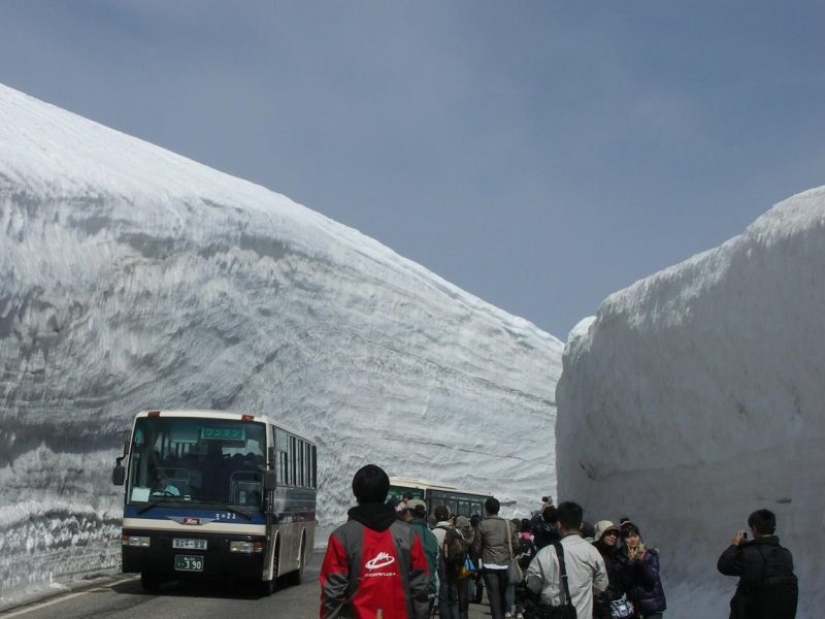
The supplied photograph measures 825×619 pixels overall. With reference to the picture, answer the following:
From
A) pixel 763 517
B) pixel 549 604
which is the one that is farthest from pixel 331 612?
pixel 763 517

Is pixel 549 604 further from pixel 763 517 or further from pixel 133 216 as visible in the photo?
pixel 133 216

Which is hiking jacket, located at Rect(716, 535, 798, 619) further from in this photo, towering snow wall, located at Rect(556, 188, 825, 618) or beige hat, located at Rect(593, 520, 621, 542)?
towering snow wall, located at Rect(556, 188, 825, 618)

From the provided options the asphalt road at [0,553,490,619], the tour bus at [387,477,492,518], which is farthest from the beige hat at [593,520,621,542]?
the tour bus at [387,477,492,518]

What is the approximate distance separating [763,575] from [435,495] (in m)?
18.4

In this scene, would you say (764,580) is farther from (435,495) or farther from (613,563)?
(435,495)

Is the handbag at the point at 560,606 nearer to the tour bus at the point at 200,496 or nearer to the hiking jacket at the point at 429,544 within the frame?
the hiking jacket at the point at 429,544

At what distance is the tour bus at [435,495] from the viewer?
24.6m

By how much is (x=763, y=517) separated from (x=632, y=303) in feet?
45.9

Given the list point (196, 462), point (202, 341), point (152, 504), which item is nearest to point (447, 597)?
point (196, 462)

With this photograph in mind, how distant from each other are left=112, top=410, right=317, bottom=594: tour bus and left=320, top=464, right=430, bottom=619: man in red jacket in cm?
954

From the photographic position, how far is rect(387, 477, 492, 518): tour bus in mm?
24609

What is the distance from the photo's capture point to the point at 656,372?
1934 cm

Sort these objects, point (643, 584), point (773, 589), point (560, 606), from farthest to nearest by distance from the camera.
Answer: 1. point (643, 584)
2. point (773, 589)
3. point (560, 606)

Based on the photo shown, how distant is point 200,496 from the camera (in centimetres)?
1505
